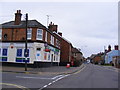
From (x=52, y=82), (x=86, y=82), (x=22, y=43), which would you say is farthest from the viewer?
(x=22, y=43)

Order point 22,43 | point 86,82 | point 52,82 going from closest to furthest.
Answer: point 52,82, point 86,82, point 22,43

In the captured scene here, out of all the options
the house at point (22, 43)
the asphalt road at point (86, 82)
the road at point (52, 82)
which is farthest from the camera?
the house at point (22, 43)

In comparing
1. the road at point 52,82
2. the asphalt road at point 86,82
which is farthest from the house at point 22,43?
the road at point 52,82

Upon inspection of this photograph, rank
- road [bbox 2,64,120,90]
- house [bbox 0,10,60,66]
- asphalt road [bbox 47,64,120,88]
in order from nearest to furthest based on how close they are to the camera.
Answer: road [bbox 2,64,120,90]
asphalt road [bbox 47,64,120,88]
house [bbox 0,10,60,66]

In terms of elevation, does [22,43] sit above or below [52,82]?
above

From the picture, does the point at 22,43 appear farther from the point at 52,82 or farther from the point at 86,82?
the point at 86,82

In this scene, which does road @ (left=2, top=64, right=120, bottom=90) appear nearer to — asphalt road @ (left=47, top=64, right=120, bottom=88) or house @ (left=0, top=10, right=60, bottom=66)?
asphalt road @ (left=47, top=64, right=120, bottom=88)

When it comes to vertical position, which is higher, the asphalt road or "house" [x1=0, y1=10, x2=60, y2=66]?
"house" [x1=0, y1=10, x2=60, y2=66]

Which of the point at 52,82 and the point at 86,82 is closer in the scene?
the point at 52,82

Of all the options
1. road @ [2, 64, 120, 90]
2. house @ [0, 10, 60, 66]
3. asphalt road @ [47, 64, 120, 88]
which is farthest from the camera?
house @ [0, 10, 60, 66]

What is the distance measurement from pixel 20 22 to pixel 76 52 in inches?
2353

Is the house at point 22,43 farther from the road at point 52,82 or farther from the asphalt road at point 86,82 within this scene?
the road at point 52,82

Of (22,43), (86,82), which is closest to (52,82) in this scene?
(86,82)

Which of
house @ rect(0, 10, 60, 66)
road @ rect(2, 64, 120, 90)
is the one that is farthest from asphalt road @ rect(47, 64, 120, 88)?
house @ rect(0, 10, 60, 66)
